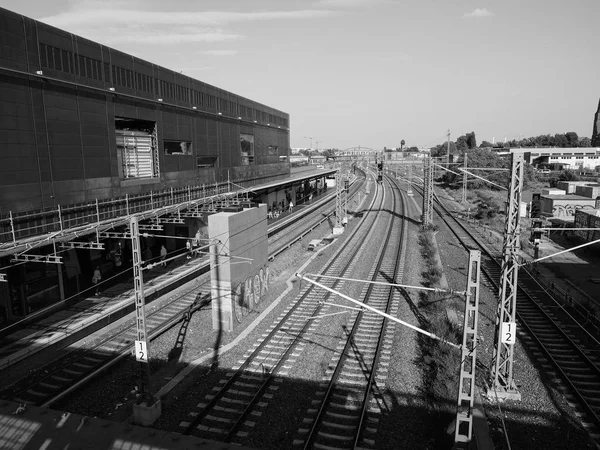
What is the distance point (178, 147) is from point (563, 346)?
23231 millimetres

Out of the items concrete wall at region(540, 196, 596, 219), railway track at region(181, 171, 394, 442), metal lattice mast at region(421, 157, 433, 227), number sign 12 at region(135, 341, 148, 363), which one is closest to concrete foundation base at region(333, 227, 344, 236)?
metal lattice mast at region(421, 157, 433, 227)

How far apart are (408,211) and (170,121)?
3465 centimetres

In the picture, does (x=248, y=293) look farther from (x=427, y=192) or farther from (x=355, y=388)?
(x=427, y=192)

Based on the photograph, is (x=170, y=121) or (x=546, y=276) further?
(x=170, y=121)

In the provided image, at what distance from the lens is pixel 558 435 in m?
10.5

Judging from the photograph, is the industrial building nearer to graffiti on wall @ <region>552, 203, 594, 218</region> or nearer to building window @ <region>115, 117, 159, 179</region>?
building window @ <region>115, 117, 159, 179</region>

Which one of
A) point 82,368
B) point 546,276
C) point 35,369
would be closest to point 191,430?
point 82,368

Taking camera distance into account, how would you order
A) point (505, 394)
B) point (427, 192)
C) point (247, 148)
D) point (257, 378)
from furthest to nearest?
1. point (247, 148)
2. point (427, 192)
3. point (257, 378)
4. point (505, 394)

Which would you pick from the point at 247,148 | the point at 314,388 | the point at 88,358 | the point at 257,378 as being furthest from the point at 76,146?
the point at 247,148

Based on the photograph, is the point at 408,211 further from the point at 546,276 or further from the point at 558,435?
the point at 558,435

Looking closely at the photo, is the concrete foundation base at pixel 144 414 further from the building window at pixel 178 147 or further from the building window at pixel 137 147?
the building window at pixel 178 147

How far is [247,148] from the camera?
40812mm

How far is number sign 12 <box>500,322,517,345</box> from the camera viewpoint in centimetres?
1216

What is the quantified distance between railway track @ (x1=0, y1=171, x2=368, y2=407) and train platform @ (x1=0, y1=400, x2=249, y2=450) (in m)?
5.40
